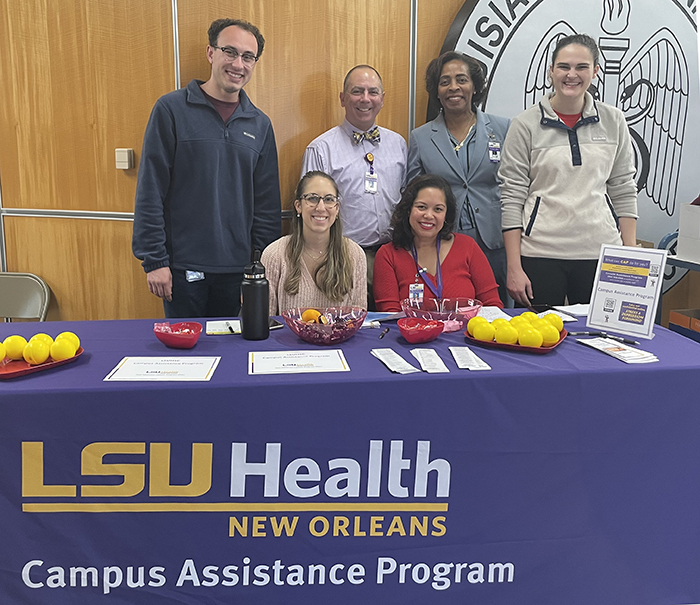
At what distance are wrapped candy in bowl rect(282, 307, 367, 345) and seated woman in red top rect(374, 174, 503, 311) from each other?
2.06 ft

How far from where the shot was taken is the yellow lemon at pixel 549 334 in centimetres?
176

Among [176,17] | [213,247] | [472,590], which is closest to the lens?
[472,590]

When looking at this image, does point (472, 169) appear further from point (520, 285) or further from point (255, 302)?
point (255, 302)

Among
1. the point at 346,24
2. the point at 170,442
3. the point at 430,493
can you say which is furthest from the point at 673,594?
the point at 346,24

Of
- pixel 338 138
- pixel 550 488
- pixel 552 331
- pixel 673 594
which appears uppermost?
pixel 338 138

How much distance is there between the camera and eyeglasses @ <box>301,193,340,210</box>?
7.67 feet

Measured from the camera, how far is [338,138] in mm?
2975

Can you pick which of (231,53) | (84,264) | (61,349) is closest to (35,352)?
(61,349)

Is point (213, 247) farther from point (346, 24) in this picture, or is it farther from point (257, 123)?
point (346, 24)

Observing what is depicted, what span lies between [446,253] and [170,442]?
1480 millimetres

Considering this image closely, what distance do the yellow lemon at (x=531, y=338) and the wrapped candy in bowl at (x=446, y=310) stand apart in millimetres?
272

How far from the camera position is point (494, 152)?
3.01 metres

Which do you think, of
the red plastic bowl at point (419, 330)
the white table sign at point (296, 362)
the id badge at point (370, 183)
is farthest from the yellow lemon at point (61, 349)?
the id badge at point (370, 183)

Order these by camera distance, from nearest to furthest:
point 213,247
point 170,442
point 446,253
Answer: point 170,442, point 446,253, point 213,247
